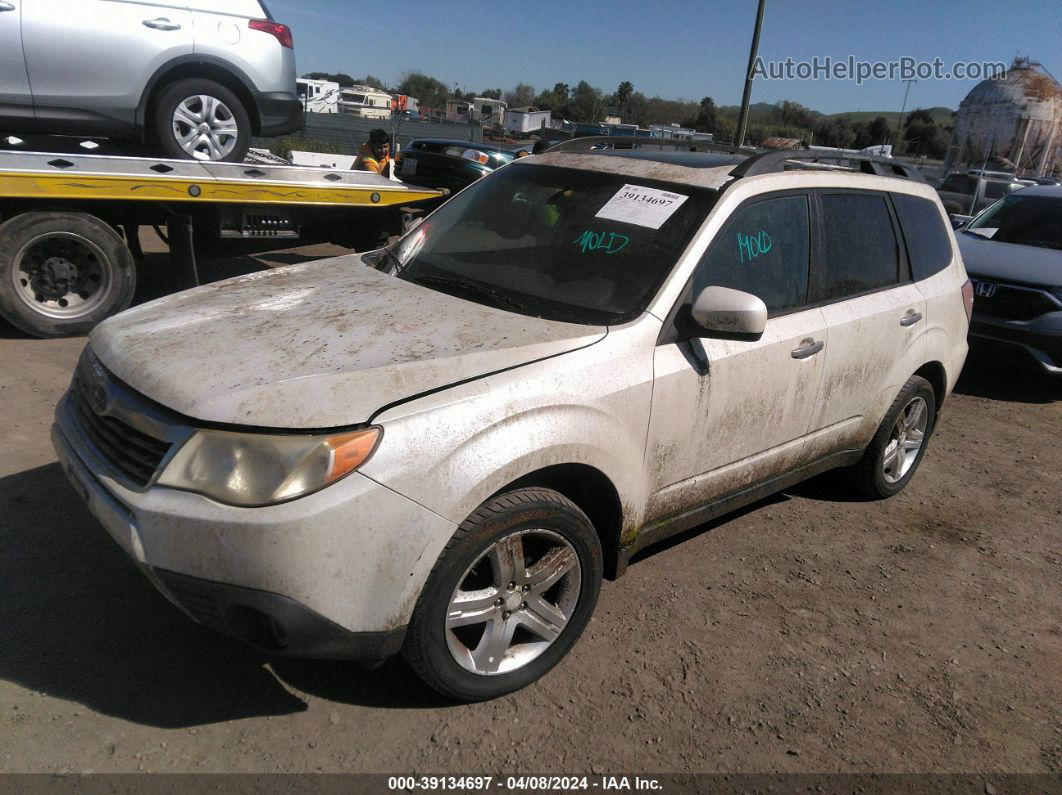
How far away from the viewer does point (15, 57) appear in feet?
19.7

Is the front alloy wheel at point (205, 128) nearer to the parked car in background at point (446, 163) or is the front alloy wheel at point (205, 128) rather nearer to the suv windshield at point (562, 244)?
the parked car in background at point (446, 163)

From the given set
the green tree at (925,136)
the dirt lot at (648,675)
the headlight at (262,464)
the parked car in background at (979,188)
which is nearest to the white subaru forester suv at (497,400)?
the headlight at (262,464)

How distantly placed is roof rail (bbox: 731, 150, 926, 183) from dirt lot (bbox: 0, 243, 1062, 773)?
69.3 inches

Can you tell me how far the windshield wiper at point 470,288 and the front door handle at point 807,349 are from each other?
4.03ft

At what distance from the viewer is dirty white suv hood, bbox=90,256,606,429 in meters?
2.33

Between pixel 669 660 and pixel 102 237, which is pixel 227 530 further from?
pixel 102 237

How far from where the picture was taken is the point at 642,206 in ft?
11.0

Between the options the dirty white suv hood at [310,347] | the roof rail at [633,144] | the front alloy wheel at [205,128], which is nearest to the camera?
the dirty white suv hood at [310,347]

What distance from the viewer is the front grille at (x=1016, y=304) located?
700cm

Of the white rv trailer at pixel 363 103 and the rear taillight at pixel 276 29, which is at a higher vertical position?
the rear taillight at pixel 276 29

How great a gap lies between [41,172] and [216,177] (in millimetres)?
1182

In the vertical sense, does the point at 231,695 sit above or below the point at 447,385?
below

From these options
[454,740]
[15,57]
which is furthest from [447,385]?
[15,57]

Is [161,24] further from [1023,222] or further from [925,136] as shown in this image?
[925,136]
